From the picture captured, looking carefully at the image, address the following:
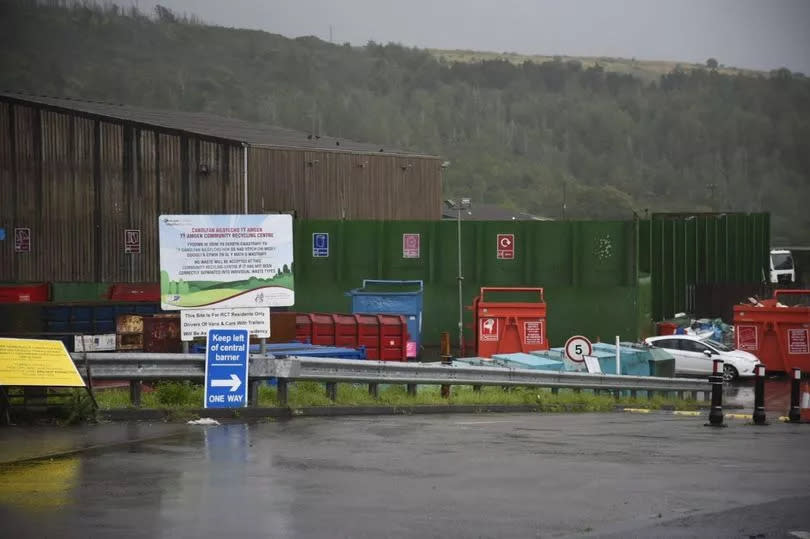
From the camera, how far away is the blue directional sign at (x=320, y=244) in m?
41.3

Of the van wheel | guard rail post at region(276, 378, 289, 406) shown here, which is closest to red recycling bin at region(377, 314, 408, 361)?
the van wheel

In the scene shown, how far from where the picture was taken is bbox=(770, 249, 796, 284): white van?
240 feet

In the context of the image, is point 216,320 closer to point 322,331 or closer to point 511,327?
point 322,331

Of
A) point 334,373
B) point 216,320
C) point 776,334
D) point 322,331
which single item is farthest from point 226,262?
point 776,334

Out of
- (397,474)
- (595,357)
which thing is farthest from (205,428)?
(595,357)

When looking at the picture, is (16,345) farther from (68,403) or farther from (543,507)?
(543,507)

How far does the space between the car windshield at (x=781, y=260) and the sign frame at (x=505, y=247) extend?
39.5 meters

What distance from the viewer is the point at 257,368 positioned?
56.1 ft

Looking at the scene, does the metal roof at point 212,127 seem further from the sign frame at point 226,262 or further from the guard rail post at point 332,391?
the sign frame at point 226,262

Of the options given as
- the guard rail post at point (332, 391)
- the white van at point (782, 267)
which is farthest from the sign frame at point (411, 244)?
the white van at point (782, 267)

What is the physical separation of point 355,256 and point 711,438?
83.9 feet

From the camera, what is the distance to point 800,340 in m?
34.4

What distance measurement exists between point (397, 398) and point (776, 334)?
703 inches

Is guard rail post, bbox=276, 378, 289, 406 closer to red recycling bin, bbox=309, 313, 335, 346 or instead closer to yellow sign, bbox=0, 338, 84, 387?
yellow sign, bbox=0, 338, 84, 387
